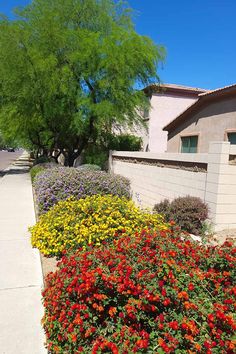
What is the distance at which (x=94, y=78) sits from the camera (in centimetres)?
1480

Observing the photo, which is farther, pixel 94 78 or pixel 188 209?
pixel 94 78

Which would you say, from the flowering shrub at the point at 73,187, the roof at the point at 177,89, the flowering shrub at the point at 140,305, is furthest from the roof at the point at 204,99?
the flowering shrub at the point at 140,305

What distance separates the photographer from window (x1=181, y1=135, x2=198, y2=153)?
16.4 meters

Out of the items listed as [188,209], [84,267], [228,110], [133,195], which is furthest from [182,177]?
[228,110]

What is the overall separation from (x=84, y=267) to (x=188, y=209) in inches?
164

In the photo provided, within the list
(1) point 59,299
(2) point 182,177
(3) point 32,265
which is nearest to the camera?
(1) point 59,299

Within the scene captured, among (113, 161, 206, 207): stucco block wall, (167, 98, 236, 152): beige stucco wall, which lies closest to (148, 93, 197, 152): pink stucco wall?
(167, 98, 236, 152): beige stucco wall

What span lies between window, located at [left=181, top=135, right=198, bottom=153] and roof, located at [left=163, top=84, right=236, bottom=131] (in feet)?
3.63

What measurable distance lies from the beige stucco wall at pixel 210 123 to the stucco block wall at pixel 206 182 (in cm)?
514

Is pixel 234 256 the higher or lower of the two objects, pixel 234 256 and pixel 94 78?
the lower

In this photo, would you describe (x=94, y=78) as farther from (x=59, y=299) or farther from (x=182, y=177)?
(x=59, y=299)

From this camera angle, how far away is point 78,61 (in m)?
14.4

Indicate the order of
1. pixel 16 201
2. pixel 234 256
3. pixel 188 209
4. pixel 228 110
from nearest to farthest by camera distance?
pixel 234 256 < pixel 188 209 < pixel 16 201 < pixel 228 110

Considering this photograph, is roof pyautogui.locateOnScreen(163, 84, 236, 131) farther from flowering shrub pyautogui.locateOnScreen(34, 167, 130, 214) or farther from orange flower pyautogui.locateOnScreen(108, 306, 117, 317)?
orange flower pyautogui.locateOnScreen(108, 306, 117, 317)
